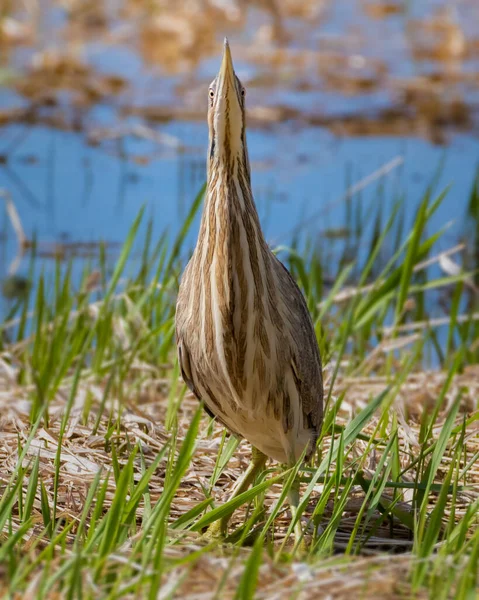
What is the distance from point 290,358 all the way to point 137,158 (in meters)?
4.62

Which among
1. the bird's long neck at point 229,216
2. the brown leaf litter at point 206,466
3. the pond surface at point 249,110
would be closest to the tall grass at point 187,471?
the brown leaf litter at point 206,466

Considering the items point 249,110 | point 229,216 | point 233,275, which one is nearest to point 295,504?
point 233,275

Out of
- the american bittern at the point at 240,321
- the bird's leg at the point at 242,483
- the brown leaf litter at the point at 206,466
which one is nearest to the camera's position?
the brown leaf litter at the point at 206,466

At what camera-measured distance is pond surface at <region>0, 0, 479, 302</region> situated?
6539mm

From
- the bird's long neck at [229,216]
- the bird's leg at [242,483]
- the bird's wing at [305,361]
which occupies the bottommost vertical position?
the bird's leg at [242,483]

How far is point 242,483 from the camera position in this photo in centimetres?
305

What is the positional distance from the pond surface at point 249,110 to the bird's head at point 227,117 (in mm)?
2821

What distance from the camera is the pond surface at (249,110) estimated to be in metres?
6.54

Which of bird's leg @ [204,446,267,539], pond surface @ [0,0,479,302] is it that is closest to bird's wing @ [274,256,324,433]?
bird's leg @ [204,446,267,539]

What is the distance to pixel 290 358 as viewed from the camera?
9.19 feet

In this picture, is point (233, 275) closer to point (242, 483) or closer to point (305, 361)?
point (305, 361)

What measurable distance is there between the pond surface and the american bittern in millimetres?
2595

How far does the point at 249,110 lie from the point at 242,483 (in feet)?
17.6

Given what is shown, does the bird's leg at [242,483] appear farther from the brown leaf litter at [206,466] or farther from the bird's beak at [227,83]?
the bird's beak at [227,83]
